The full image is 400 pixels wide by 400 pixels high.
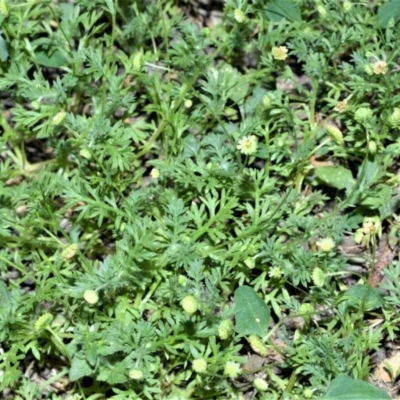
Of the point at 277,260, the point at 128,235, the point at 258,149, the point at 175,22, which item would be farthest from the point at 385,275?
the point at 175,22

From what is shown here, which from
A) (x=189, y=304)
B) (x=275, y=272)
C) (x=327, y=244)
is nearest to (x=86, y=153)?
(x=189, y=304)

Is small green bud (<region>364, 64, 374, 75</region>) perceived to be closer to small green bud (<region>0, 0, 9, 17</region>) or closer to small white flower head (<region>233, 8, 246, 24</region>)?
small white flower head (<region>233, 8, 246, 24</region>)

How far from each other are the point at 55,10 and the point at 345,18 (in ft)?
4.97

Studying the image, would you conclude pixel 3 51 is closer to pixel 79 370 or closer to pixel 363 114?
pixel 79 370

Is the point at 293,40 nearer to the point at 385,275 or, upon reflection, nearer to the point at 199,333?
the point at 385,275

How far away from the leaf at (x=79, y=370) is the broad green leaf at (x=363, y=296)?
3.91 ft

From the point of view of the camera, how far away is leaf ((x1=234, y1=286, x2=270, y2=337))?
3.56 metres

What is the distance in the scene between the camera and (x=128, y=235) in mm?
3588

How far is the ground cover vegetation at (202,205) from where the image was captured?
3.52m

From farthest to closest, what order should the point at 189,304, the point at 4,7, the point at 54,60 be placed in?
the point at 54,60, the point at 4,7, the point at 189,304

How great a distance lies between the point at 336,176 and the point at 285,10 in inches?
35.1

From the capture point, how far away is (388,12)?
3963 mm

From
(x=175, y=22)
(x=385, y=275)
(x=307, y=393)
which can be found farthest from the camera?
(x=175, y=22)

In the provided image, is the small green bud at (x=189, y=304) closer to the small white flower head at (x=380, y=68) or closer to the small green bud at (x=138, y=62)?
the small green bud at (x=138, y=62)
